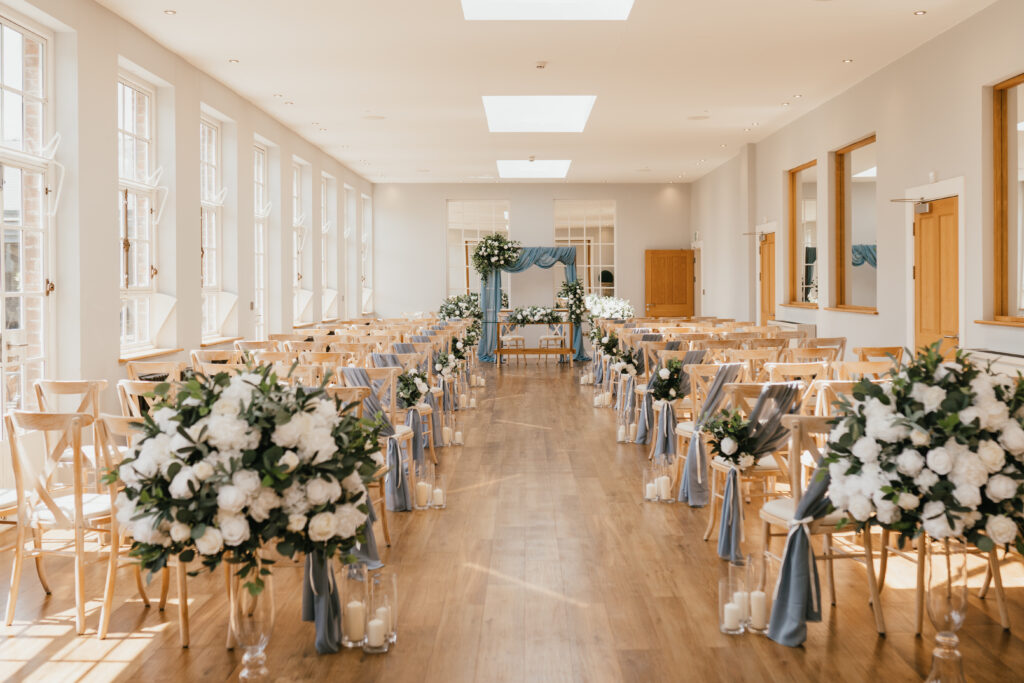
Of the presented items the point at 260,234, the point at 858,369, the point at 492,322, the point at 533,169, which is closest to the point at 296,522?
the point at 858,369

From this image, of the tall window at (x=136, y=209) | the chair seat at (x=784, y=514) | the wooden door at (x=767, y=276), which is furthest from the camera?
the wooden door at (x=767, y=276)

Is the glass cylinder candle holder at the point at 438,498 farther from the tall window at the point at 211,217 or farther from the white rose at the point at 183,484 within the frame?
the tall window at the point at 211,217

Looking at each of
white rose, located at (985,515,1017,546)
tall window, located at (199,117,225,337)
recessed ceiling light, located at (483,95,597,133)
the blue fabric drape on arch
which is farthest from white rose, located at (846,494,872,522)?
the blue fabric drape on arch

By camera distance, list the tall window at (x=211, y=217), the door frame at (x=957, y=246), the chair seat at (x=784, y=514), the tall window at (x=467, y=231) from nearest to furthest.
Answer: the chair seat at (x=784, y=514) → the door frame at (x=957, y=246) → the tall window at (x=211, y=217) → the tall window at (x=467, y=231)

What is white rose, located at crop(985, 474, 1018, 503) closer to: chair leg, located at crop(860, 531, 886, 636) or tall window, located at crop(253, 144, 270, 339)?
chair leg, located at crop(860, 531, 886, 636)

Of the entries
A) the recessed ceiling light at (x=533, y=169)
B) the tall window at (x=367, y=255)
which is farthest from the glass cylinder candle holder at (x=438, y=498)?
the tall window at (x=367, y=255)

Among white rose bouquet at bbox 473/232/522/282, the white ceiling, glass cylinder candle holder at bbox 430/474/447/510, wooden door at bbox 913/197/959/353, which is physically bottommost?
glass cylinder candle holder at bbox 430/474/447/510

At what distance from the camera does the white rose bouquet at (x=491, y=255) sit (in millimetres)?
18344

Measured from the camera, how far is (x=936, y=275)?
28.6 feet

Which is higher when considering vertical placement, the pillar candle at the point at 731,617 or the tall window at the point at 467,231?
the tall window at the point at 467,231

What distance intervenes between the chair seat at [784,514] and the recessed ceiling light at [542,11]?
5.01 m

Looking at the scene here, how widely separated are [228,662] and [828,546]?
8.38ft

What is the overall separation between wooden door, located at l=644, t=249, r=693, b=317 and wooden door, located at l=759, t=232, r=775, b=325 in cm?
574

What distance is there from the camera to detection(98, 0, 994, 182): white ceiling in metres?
7.59
